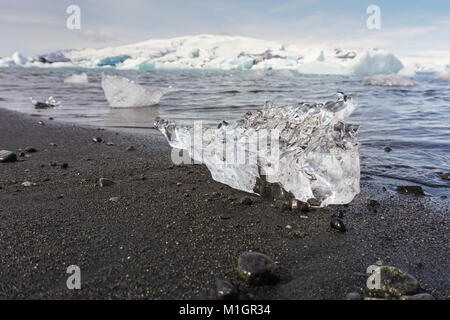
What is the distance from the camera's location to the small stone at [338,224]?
2076 millimetres

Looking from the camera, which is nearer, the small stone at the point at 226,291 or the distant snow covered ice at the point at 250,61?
the small stone at the point at 226,291

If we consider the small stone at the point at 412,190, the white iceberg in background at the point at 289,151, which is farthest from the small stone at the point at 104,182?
the small stone at the point at 412,190

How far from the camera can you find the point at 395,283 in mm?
1488

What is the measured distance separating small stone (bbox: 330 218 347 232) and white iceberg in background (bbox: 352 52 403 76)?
123ft

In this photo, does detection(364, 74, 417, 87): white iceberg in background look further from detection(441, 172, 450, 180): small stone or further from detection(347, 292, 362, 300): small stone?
detection(347, 292, 362, 300): small stone

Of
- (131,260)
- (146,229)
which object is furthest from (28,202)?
(131,260)

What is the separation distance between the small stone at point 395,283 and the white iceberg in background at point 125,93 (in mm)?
8157

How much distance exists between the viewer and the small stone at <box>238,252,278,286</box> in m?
1.50

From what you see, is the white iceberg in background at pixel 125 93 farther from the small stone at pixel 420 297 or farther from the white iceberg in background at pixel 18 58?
the white iceberg in background at pixel 18 58

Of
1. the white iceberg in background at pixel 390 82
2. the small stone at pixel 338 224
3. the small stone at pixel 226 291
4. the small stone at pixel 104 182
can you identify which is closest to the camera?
the small stone at pixel 226 291

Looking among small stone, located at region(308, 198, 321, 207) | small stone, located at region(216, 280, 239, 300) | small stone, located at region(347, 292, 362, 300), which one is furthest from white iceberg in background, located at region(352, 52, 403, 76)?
small stone, located at region(216, 280, 239, 300)

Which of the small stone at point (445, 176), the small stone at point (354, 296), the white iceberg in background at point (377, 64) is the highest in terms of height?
the white iceberg in background at point (377, 64)

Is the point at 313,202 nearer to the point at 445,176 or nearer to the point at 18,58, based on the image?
the point at 445,176

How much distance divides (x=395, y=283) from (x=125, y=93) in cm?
839
